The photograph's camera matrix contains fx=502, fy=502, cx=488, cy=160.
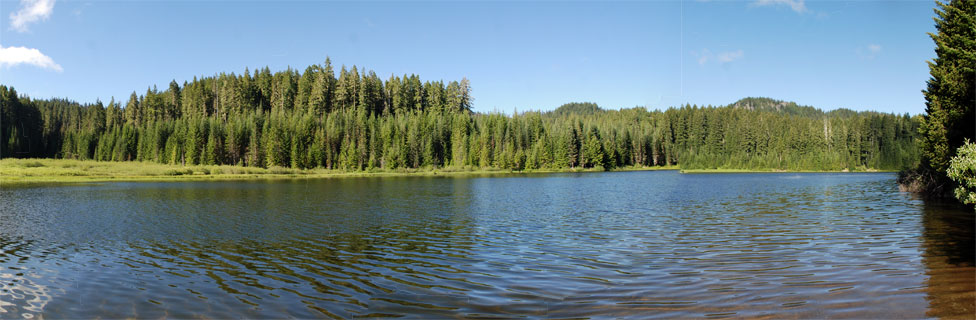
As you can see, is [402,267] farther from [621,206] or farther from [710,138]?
[710,138]

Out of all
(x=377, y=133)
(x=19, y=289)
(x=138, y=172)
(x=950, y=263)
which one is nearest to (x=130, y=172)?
(x=138, y=172)

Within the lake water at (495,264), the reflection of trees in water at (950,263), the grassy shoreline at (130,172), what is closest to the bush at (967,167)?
the reflection of trees in water at (950,263)

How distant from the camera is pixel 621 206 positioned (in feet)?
121

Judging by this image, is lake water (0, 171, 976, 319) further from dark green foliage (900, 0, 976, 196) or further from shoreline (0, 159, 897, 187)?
shoreline (0, 159, 897, 187)

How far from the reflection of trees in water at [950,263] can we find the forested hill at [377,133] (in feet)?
370

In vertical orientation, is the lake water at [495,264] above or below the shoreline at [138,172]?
below

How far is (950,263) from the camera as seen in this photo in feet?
Answer: 49.9

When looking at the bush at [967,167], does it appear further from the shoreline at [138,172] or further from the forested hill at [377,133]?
the forested hill at [377,133]

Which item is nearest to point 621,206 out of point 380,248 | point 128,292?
point 380,248

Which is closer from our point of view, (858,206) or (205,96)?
(858,206)

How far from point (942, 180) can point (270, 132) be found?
125414 millimetres

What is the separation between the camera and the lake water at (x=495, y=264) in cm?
1194

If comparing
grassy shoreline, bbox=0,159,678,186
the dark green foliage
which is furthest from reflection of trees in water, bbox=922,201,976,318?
grassy shoreline, bbox=0,159,678,186

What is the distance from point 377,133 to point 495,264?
12123 centimetres
